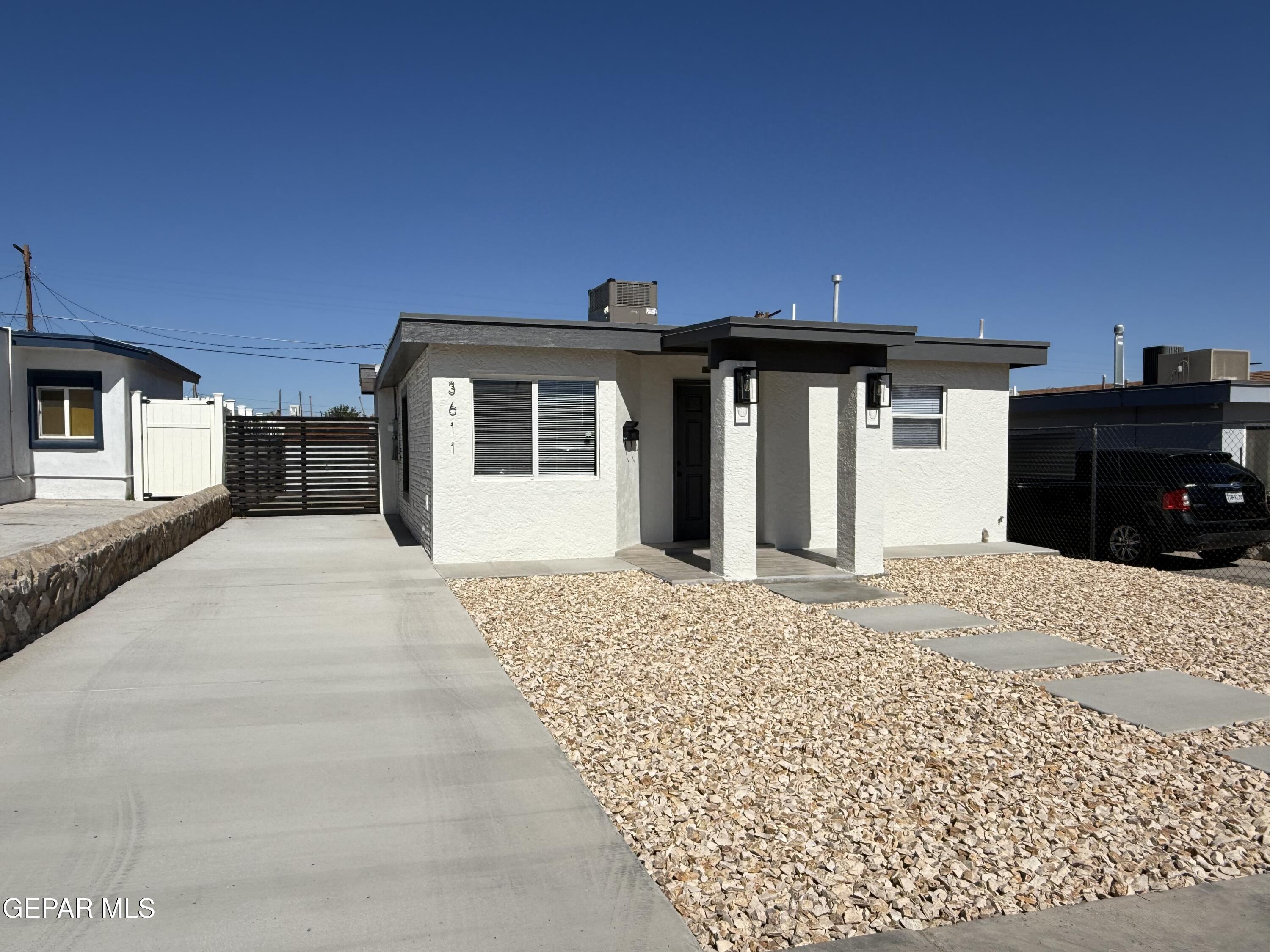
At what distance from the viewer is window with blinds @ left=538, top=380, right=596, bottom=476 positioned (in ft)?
35.0

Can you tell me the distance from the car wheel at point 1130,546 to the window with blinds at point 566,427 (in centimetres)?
691

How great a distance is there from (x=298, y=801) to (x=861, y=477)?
7387 mm

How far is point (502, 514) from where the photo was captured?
34.9 ft

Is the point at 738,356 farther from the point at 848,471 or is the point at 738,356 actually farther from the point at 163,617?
the point at 163,617

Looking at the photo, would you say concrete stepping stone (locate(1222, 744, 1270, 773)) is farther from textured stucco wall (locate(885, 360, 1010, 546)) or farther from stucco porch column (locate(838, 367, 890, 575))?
textured stucco wall (locate(885, 360, 1010, 546))

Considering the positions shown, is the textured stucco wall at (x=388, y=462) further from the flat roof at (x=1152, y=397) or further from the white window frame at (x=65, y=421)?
the flat roof at (x=1152, y=397)

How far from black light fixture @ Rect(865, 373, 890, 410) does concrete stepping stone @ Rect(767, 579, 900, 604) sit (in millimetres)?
1964

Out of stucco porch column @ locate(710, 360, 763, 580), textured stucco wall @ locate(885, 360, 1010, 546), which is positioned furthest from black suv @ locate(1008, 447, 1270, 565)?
stucco porch column @ locate(710, 360, 763, 580)

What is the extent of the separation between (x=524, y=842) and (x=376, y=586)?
5.89 metres

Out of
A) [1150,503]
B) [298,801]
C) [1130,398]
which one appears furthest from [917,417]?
[298,801]

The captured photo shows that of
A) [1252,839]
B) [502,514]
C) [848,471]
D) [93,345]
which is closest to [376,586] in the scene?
[502,514]

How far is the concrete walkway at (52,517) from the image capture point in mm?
9828

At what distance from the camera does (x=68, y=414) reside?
16375mm

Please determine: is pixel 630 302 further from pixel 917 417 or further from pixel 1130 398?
pixel 1130 398
